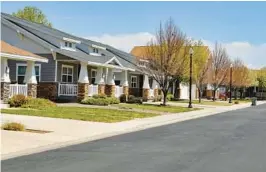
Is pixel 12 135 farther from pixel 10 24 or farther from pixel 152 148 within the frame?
pixel 10 24

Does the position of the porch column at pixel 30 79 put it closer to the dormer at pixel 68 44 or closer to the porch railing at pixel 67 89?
the porch railing at pixel 67 89

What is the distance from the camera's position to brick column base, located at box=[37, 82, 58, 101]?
33.9 meters

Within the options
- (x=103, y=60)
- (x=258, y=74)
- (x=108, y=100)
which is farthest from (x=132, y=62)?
(x=258, y=74)

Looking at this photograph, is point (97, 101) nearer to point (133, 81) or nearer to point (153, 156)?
point (133, 81)

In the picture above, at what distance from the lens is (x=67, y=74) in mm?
35969

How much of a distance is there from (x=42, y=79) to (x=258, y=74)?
63246mm

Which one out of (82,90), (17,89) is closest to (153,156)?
(17,89)

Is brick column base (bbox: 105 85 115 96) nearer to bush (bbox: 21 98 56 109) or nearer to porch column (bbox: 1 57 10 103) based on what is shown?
bush (bbox: 21 98 56 109)

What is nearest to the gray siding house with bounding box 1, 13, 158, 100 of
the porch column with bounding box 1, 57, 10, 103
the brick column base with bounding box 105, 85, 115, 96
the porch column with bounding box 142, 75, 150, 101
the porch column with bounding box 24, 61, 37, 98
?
the brick column base with bounding box 105, 85, 115, 96

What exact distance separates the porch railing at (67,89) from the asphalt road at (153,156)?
1904 centimetres

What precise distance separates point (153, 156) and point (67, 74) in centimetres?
2551

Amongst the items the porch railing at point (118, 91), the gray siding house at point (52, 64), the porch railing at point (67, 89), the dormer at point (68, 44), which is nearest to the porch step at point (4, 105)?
the gray siding house at point (52, 64)

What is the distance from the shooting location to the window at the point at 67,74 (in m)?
35.4

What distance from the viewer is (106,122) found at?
20672 mm
